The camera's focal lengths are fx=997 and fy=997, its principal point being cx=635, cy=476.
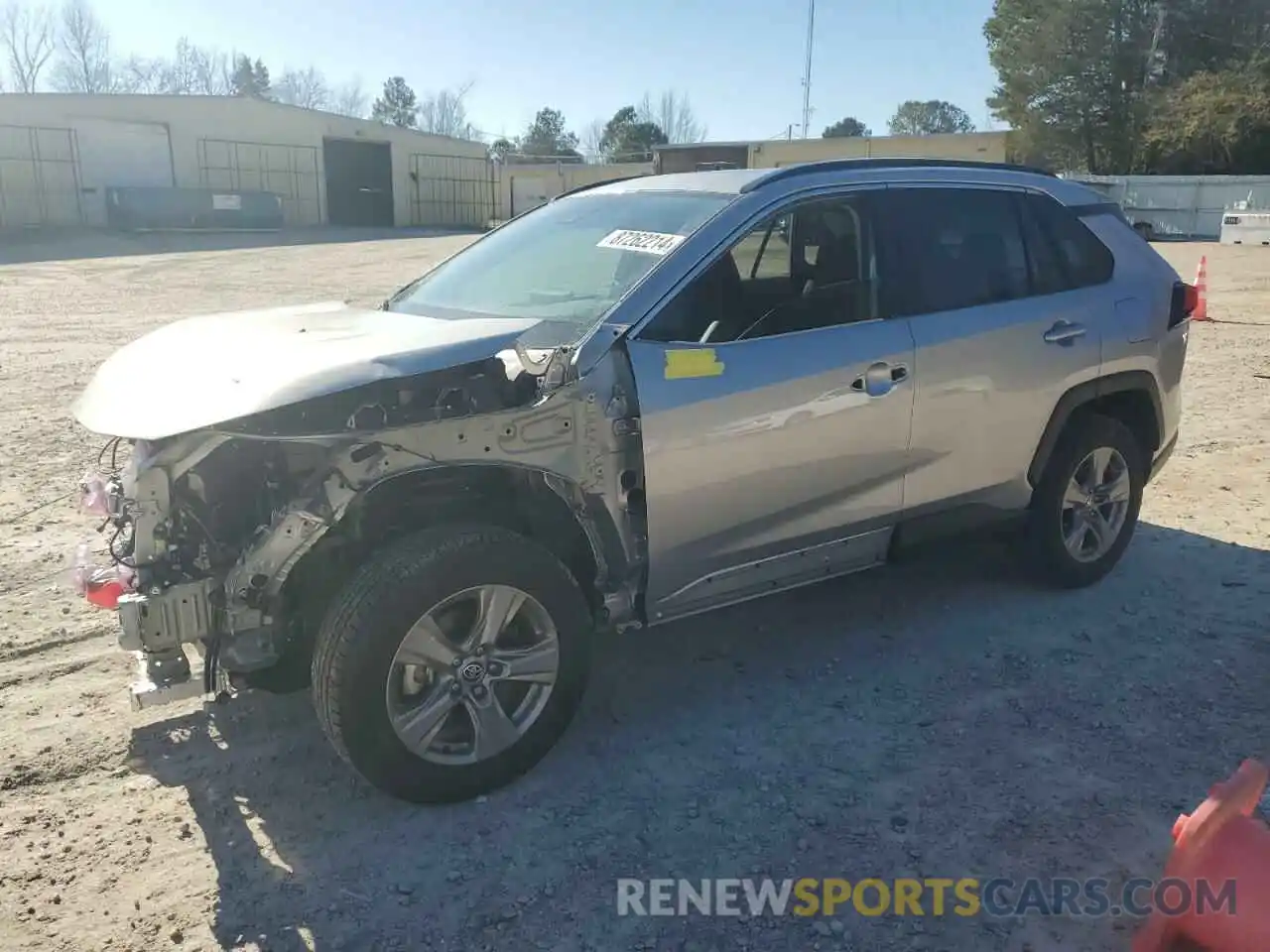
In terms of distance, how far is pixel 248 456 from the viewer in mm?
3139

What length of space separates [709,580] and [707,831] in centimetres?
91

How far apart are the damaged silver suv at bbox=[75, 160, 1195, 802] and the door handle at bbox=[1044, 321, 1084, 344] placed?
18 mm

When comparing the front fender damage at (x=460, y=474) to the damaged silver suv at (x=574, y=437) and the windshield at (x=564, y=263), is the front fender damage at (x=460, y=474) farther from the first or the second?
the windshield at (x=564, y=263)

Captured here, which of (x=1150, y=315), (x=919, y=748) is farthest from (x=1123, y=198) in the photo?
(x=919, y=748)

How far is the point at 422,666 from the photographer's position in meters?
3.11

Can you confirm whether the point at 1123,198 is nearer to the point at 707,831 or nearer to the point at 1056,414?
the point at 1056,414

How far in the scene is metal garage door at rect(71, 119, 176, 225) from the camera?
36438 millimetres

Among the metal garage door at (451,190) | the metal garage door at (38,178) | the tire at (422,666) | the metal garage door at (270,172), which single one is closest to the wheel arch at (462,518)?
the tire at (422,666)

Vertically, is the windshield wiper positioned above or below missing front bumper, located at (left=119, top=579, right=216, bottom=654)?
above

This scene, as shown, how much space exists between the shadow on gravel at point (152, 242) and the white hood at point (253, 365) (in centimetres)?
2575

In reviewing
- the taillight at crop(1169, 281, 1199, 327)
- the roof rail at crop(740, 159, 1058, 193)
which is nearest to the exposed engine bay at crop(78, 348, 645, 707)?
the roof rail at crop(740, 159, 1058, 193)

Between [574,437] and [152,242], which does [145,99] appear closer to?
[152,242]

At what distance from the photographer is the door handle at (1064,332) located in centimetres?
449
